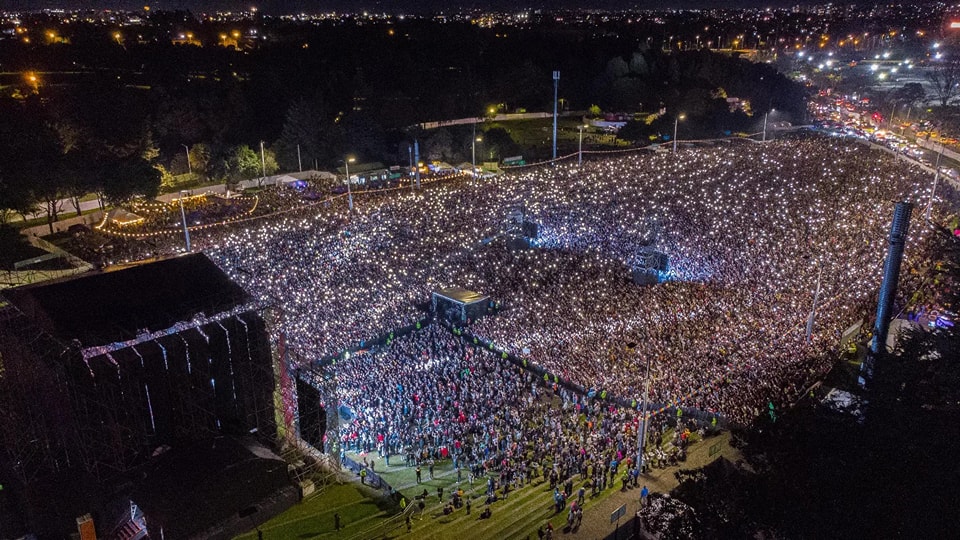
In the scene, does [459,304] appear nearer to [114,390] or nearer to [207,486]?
[207,486]

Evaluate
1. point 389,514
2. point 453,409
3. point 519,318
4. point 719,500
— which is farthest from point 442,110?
point 719,500

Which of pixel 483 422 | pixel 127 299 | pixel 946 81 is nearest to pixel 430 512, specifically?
pixel 483 422

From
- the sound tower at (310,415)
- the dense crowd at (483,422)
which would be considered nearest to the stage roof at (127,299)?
the sound tower at (310,415)

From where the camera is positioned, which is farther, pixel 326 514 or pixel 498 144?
pixel 498 144

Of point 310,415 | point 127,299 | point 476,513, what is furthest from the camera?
point 310,415

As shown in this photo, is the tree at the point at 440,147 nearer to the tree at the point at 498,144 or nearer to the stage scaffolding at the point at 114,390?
the tree at the point at 498,144

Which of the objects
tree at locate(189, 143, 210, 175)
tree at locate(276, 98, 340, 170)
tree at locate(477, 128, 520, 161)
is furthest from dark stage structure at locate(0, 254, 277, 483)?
tree at locate(477, 128, 520, 161)
